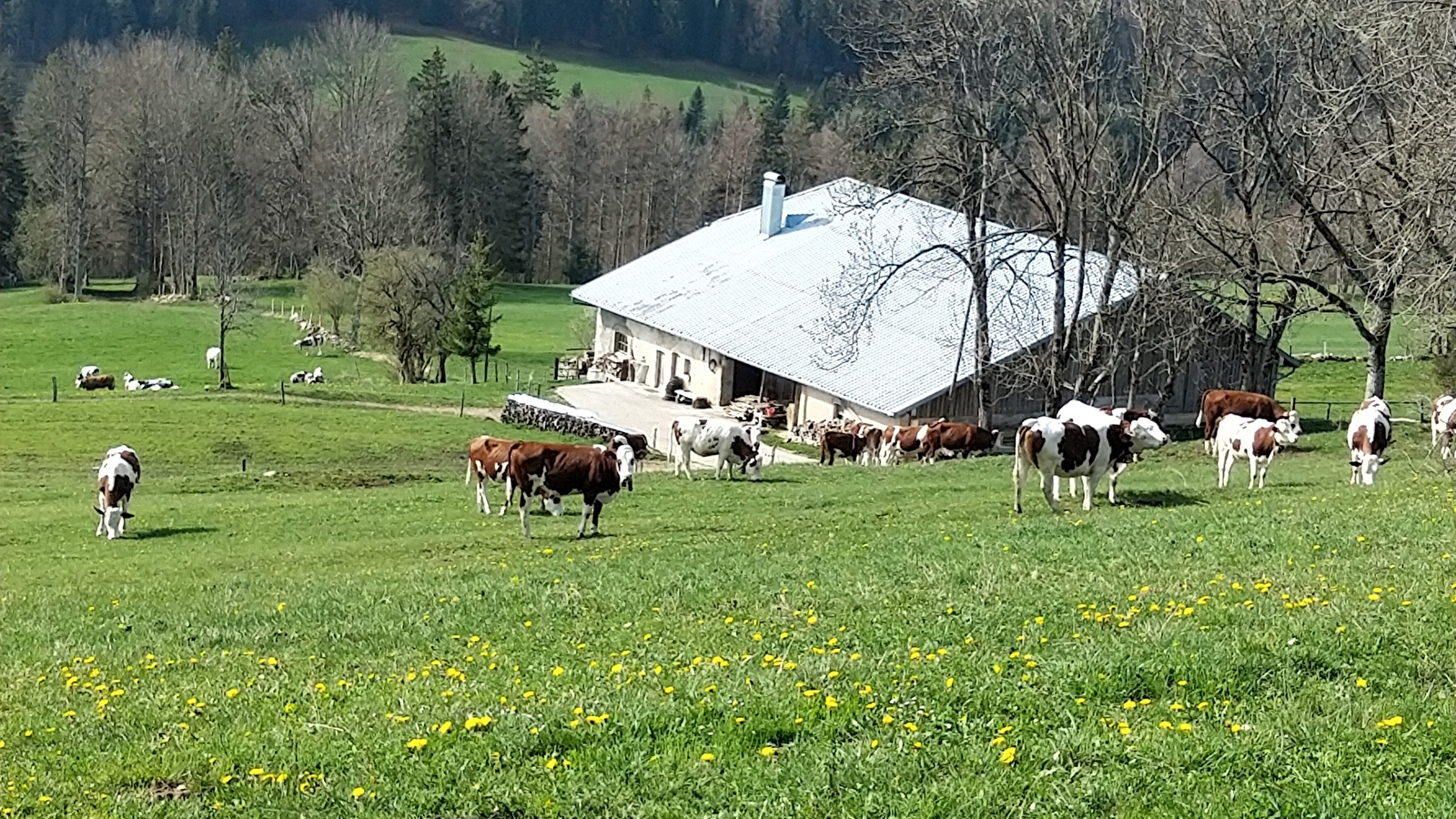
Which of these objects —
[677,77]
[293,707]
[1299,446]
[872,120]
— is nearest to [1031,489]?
[1299,446]

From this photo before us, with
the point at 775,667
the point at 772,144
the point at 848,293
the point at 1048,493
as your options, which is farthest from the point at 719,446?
the point at 772,144

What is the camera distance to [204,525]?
89.5 ft

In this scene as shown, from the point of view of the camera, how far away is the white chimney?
220ft

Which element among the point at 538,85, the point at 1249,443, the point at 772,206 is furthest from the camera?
the point at 538,85

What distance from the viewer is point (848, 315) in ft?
136

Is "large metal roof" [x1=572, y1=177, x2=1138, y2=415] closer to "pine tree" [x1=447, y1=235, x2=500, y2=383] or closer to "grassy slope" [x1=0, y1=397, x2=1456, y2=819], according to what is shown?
"pine tree" [x1=447, y1=235, x2=500, y2=383]

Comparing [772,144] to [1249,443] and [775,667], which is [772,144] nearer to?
[1249,443]

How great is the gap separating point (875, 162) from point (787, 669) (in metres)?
33.0

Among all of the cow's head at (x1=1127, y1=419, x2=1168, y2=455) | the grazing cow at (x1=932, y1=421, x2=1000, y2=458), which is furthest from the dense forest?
the cow's head at (x1=1127, y1=419, x2=1168, y2=455)

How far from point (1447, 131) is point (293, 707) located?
60.8ft

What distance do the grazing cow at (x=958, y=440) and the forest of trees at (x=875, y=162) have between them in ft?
8.14

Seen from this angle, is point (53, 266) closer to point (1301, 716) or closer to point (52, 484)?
point (52, 484)

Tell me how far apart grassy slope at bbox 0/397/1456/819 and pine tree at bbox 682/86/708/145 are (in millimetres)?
135309

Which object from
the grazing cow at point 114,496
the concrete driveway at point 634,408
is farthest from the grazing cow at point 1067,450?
the concrete driveway at point 634,408
